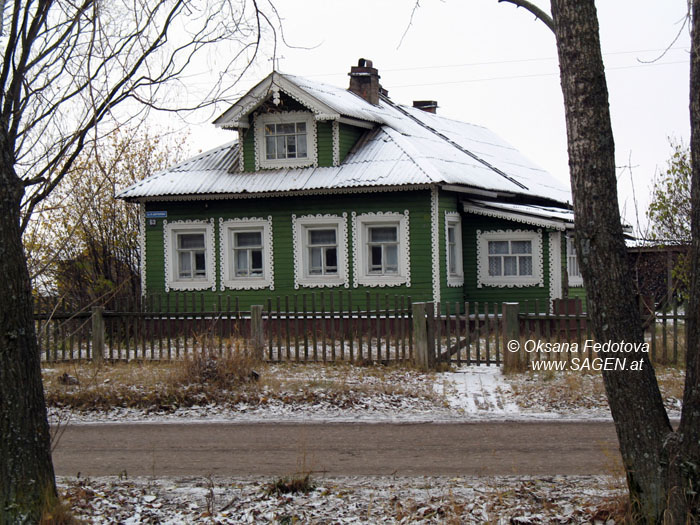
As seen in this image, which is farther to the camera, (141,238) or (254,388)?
(141,238)

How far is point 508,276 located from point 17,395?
1741cm

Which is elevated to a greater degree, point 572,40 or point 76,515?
point 572,40

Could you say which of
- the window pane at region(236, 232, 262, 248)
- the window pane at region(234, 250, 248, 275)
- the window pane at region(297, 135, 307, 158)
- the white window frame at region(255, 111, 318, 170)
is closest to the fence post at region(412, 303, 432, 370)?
the white window frame at region(255, 111, 318, 170)

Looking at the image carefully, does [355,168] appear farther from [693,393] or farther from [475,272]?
[693,393]

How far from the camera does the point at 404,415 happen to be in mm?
10750

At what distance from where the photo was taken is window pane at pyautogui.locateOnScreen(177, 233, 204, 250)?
22.5 metres

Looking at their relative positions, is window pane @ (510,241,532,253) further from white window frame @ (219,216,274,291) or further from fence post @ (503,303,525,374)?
fence post @ (503,303,525,374)

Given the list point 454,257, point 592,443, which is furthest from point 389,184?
point 592,443

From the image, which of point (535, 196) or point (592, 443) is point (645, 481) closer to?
point (592, 443)

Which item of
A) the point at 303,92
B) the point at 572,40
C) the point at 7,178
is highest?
the point at 303,92

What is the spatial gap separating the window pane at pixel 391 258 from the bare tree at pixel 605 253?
15174 millimetres

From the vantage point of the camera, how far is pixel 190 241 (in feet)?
74.1

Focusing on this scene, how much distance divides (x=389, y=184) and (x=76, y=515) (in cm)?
1459

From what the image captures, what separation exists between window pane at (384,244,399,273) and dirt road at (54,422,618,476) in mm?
10938
